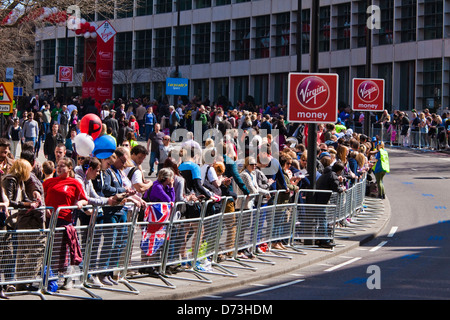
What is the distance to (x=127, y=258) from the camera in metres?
12.3

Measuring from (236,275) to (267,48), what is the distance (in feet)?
177

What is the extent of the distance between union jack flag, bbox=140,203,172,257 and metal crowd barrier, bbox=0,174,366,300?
0.5 inches

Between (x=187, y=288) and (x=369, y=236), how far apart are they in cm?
826

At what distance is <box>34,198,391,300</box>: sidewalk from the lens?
465 inches

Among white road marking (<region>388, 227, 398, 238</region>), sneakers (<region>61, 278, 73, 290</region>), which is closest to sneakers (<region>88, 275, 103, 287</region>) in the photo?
sneakers (<region>61, 278, 73, 290</region>)

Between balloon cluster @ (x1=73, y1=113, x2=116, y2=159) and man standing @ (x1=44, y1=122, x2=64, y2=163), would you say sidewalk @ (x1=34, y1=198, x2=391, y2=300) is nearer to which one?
balloon cluster @ (x1=73, y1=113, x2=116, y2=159)

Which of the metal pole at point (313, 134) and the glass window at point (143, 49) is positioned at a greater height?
the glass window at point (143, 49)

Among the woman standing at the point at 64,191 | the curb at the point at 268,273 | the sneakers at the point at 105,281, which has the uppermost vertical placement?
the woman standing at the point at 64,191

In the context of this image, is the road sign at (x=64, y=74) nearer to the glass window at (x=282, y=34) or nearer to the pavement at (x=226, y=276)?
the glass window at (x=282, y=34)

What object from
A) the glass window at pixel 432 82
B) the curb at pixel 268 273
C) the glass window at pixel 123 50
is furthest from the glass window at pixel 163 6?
the curb at pixel 268 273

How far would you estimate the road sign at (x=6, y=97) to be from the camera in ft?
79.4

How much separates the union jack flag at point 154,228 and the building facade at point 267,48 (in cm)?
3758

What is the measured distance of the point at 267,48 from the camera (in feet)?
219

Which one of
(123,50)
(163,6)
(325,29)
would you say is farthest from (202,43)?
(325,29)
